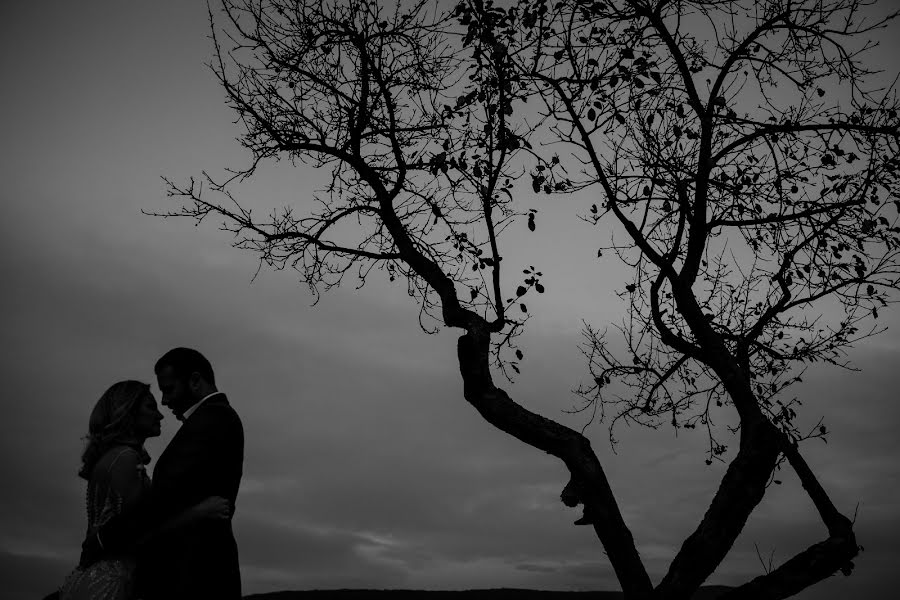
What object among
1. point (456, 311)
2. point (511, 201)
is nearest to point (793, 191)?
point (511, 201)

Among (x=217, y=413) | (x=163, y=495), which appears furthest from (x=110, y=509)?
(x=217, y=413)

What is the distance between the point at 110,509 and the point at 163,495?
18.7 inches

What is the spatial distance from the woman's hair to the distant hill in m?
10.6

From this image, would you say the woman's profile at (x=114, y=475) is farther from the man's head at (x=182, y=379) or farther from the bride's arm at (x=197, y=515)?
the man's head at (x=182, y=379)

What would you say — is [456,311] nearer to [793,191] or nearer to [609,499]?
[609,499]

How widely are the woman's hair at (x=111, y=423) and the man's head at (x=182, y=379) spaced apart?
0.57 feet

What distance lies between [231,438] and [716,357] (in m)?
6.06

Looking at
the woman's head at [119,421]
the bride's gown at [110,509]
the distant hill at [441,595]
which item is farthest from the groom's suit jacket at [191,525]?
the distant hill at [441,595]

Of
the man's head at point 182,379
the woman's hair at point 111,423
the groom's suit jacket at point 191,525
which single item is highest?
the man's head at point 182,379

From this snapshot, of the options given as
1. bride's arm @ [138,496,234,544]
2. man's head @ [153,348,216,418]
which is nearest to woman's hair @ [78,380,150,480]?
man's head @ [153,348,216,418]

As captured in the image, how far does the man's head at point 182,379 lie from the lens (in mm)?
5145

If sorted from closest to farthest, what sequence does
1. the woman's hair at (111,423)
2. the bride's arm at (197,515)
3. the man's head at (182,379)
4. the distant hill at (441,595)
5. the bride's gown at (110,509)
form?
1. the bride's arm at (197,515)
2. the bride's gown at (110,509)
3. the woman's hair at (111,423)
4. the man's head at (182,379)
5. the distant hill at (441,595)

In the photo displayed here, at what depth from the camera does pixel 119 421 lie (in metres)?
4.95

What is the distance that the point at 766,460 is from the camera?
818 centimetres
